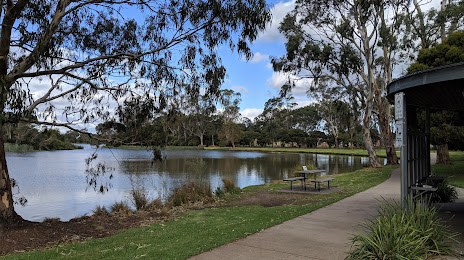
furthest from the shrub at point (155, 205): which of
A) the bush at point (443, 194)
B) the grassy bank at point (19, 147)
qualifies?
the grassy bank at point (19, 147)

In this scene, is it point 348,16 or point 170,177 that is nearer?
point 170,177

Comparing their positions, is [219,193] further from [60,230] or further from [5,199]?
[5,199]

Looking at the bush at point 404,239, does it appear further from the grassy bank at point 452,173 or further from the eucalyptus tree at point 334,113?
the eucalyptus tree at point 334,113

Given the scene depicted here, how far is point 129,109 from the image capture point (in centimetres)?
858

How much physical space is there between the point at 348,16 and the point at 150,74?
15.3 meters

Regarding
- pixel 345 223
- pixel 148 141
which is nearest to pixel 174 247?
pixel 345 223

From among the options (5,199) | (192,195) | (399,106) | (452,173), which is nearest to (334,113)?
(452,173)

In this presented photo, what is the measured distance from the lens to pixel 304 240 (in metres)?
5.07

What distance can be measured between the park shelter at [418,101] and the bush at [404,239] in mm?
643

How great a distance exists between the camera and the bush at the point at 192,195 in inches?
406

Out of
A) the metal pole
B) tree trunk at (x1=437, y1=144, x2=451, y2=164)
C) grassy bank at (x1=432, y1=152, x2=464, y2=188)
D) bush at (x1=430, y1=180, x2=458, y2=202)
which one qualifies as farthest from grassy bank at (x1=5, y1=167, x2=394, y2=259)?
tree trunk at (x1=437, y1=144, x2=451, y2=164)

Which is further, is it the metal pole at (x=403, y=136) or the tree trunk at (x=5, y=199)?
the tree trunk at (x=5, y=199)

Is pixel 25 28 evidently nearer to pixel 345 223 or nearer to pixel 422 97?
pixel 345 223

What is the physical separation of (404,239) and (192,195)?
7417 mm
